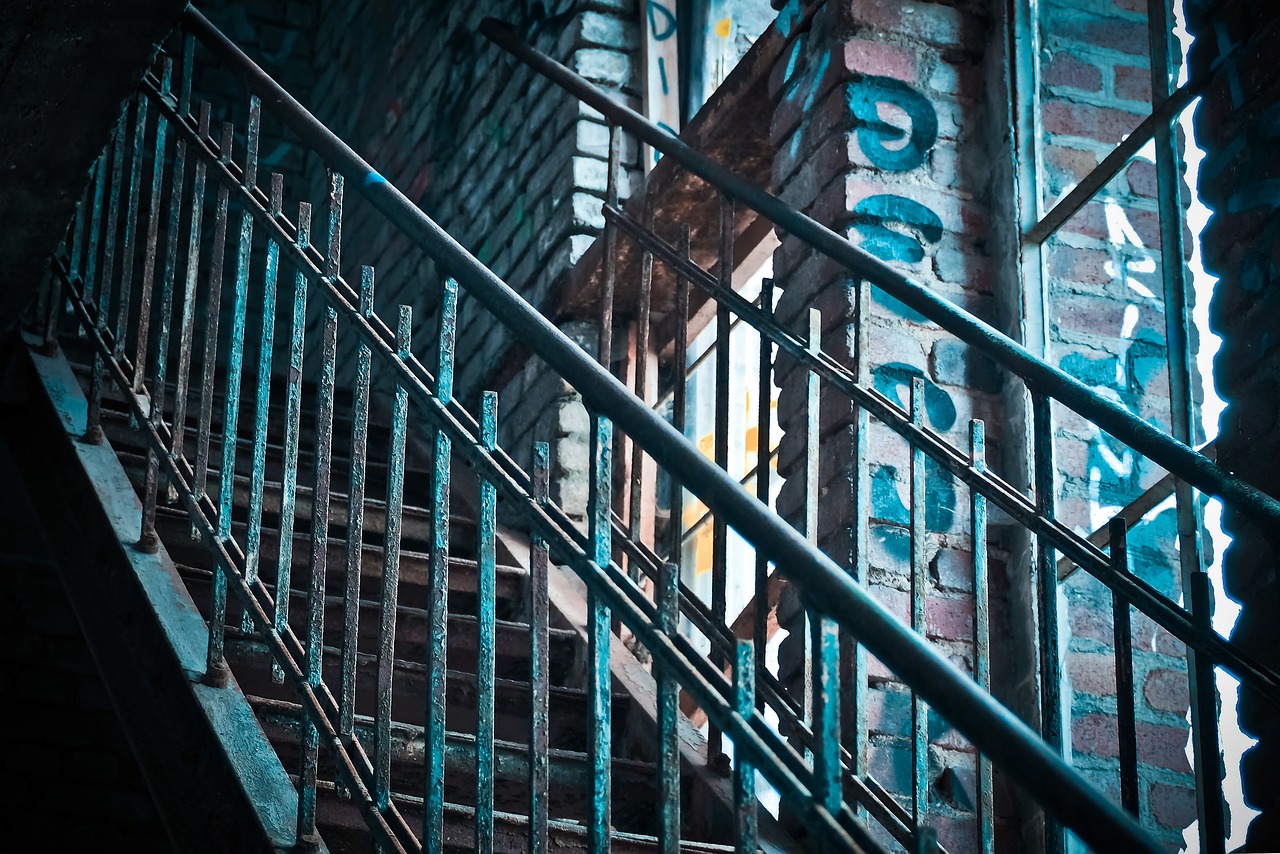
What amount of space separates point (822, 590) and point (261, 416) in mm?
1158

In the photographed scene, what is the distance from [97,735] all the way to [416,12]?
3221 millimetres

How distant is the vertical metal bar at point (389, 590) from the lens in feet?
5.61

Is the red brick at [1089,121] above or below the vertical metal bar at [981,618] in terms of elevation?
above

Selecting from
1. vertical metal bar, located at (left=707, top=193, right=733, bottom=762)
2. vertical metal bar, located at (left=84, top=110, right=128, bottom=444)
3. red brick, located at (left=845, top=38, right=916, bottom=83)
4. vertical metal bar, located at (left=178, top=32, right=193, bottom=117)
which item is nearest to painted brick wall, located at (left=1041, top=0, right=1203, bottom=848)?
red brick, located at (left=845, top=38, right=916, bottom=83)

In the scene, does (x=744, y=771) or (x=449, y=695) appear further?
(x=449, y=695)

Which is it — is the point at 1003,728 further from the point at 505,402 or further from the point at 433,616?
the point at 505,402

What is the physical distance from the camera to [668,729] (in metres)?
1.41

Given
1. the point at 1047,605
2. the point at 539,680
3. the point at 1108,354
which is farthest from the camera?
the point at 1108,354

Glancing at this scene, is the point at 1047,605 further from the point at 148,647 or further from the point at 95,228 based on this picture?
the point at 95,228

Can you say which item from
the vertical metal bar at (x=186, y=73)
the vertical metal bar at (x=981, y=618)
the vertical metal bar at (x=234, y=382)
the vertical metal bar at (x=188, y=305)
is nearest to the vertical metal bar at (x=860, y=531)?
the vertical metal bar at (x=981, y=618)

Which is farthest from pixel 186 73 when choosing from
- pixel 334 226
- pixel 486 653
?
pixel 486 653

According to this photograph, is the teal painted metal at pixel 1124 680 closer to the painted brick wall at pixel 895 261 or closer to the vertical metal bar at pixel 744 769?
the painted brick wall at pixel 895 261

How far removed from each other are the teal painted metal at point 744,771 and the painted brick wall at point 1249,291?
1.02 meters

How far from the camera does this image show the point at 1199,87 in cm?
239
